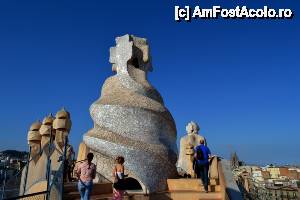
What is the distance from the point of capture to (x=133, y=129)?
9.76 metres

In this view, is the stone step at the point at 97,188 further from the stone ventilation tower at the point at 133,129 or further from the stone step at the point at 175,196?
the stone ventilation tower at the point at 133,129

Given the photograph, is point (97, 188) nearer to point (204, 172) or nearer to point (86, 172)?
point (86, 172)

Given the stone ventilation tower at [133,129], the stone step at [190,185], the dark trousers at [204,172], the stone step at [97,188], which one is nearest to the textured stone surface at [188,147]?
the stone ventilation tower at [133,129]

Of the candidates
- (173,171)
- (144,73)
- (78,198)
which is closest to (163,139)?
(173,171)

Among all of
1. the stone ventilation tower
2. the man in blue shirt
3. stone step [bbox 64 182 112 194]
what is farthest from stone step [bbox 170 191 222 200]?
stone step [bbox 64 182 112 194]

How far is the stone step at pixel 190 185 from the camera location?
874 centimetres

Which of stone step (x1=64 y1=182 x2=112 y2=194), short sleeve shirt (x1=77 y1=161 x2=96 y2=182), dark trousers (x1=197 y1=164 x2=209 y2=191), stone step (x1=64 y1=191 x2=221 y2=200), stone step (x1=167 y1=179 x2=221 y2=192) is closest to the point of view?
short sleeve shirt (x1=77 y1=161 x2=96 y2=182)

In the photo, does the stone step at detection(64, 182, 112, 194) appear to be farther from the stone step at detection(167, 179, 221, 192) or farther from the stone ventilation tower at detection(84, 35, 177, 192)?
the stone step at detection(167, 179, 221, 192)

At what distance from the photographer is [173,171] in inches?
390

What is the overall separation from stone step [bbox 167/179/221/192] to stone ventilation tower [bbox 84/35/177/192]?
246 mm

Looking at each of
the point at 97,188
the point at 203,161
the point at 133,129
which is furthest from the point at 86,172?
the point at 133,129

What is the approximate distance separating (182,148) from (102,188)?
14.4 ft

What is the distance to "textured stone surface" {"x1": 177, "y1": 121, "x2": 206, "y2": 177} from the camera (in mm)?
11205

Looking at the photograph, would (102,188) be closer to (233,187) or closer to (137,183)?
(137,183)
